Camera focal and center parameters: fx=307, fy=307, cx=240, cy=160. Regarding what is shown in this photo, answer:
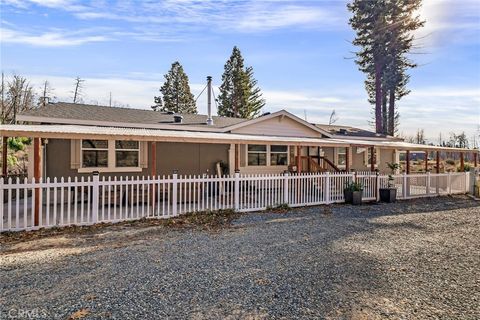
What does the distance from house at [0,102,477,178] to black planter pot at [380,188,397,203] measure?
1665mm

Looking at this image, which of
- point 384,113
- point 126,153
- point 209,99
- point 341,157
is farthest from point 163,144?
point 384,113

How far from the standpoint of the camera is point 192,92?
127 ft

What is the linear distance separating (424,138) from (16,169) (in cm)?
6013

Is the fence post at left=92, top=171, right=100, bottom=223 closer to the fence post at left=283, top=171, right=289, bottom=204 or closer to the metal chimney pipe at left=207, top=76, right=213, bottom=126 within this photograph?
the fence post at left=283, top=171, right=289, bottom=204

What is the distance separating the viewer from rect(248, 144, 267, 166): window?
15.0 metres

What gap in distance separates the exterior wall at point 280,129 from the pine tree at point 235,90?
2007cm

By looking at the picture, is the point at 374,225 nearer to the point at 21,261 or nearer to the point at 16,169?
the point at 21,261

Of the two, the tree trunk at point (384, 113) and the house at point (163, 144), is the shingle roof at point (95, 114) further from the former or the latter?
the tree trunk at point (384, 113)

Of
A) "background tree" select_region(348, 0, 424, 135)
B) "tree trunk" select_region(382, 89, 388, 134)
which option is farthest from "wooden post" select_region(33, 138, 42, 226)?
"tree trunk" select_region(382, 89, 388, 134)

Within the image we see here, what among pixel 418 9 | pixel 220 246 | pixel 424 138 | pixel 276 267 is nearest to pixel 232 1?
pixel 220 246

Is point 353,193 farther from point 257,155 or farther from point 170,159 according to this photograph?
point 170,159

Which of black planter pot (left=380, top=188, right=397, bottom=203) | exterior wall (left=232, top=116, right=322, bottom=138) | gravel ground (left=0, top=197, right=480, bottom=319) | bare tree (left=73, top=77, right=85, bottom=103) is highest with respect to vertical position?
bare tree (left=73, top=77, right=85, bottom=103)

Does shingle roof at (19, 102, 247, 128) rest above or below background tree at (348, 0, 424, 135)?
below

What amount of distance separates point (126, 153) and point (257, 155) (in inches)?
241
